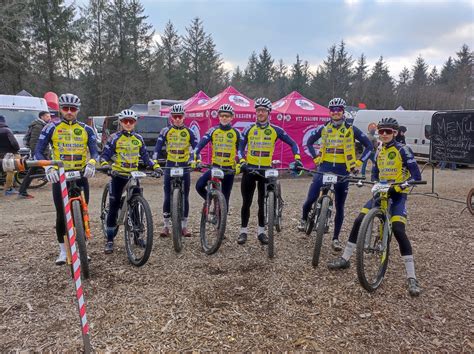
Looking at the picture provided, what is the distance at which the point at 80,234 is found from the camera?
3934mm

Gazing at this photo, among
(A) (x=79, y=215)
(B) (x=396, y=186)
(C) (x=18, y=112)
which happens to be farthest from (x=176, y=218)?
(C) (x=18, y=112)

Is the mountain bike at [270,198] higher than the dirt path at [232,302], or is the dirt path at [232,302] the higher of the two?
the mountain bike at [270,198]

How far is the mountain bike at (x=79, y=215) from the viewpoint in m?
3.95

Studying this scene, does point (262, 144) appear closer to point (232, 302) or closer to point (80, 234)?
point (232, 302)

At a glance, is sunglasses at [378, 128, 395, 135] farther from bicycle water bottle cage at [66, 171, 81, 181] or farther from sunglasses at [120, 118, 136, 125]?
bicycle water bottle cage at [66, 171, 81, 181]

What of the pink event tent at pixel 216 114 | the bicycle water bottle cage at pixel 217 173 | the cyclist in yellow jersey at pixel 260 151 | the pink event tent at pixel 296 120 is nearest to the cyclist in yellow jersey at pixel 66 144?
the bicycle water bottle cage at pixel 217 173

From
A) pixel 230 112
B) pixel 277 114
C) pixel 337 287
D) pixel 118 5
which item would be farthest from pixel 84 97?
pixel 337 287

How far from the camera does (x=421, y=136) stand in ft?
59.9

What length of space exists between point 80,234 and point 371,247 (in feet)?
10.7

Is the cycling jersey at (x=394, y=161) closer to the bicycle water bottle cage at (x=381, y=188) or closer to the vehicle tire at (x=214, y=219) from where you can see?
the bicycle water bottle cage at (x=381, y=188)

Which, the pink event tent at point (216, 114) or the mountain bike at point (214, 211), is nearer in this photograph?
the mountain bike at point (214, 211)

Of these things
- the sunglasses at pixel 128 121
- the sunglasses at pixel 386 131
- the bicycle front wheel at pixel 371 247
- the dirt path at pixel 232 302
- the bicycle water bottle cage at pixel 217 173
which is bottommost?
the dirt path at pixel 232 302

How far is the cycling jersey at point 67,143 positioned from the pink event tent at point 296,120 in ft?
32.5

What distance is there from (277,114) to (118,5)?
1247 inches
